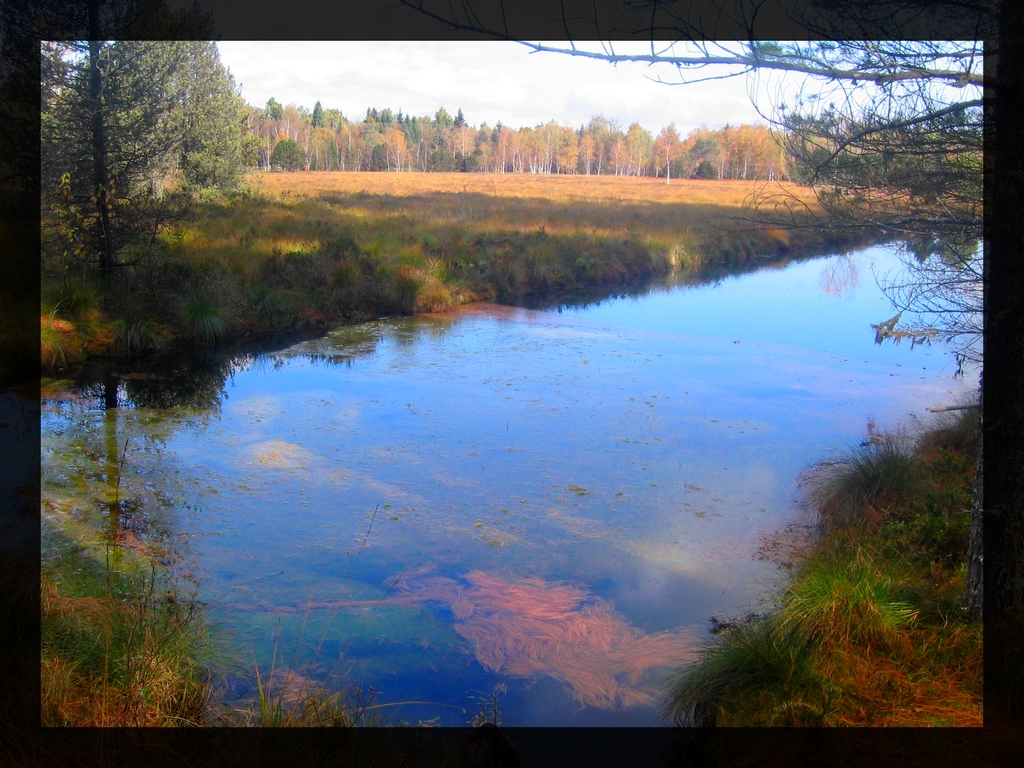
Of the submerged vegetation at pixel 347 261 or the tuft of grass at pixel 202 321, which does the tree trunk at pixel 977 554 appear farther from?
the tuft of grass at pixel 202 321

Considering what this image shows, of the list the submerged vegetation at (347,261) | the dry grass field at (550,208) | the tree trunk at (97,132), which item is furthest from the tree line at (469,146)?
the tree trunk at (97,132)

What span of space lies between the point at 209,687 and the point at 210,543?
6.94 ft

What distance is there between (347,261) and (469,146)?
185ft

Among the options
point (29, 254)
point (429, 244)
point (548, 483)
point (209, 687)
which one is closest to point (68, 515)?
point (209, 687)

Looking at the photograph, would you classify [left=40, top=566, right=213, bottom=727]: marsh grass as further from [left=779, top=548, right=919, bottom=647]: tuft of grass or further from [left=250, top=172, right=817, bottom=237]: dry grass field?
[left=250, top=172, right=817, bottom=237]: dry grass field

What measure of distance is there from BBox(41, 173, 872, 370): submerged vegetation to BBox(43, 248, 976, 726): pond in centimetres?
129

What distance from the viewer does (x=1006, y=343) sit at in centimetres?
361

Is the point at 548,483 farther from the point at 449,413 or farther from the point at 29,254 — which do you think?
the point at 29,254

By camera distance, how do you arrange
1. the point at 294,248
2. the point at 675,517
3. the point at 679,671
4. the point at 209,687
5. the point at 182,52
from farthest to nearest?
the point at 182,52
the point at 294,248
the point at 675,517
the point at 679,671
the point at 209,687

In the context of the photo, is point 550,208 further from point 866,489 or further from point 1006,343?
point 1006,343

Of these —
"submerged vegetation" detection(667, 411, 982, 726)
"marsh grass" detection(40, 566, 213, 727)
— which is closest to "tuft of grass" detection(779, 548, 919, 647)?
"submerged vegetation" detection(667, 411, 982, 726)

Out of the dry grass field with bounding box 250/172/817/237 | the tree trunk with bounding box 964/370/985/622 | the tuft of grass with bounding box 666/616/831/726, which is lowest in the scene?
the tuft of grass with bounding box 666/616/831/726

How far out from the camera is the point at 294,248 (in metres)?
16.1

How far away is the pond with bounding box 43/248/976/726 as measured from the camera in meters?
4.62
